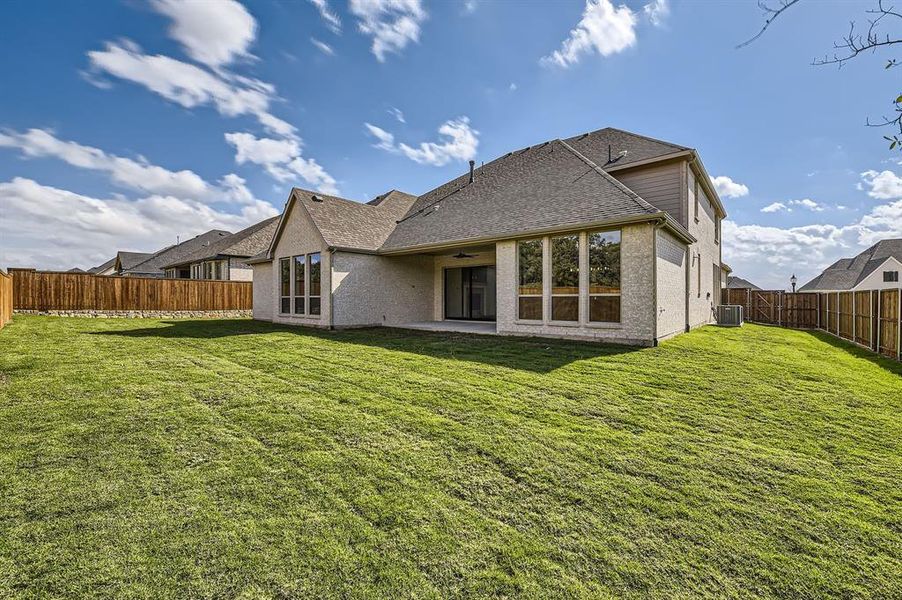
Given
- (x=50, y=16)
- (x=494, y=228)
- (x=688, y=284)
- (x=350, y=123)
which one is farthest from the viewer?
(x=350, y=123)

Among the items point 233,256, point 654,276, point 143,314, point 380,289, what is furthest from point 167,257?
point 654,276

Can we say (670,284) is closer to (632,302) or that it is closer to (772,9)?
(632,302)

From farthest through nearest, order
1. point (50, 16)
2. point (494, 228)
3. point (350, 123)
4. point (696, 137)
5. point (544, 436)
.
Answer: point (350, 123), point (696, 137), point (494, 228), point (50, 16), point (544, 436)

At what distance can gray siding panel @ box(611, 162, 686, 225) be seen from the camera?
12125mm

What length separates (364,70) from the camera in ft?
42.7

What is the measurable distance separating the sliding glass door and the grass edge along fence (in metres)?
11.1

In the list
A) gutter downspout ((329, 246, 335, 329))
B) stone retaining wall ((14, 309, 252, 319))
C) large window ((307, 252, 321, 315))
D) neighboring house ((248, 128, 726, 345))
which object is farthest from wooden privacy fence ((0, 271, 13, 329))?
gutter downspout ((329, 246, 335, 329))

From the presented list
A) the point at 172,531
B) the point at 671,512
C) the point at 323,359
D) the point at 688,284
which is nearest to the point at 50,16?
the point at 323,359

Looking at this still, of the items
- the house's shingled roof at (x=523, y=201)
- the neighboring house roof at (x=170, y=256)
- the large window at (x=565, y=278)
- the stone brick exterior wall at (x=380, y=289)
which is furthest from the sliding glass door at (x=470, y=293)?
the neighboring house roof at (x=170, y=256)

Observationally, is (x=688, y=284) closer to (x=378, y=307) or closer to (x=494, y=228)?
(x=494, y=228)

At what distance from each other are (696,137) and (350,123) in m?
13.2

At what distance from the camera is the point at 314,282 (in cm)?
1443

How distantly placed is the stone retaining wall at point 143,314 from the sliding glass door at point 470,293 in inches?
531

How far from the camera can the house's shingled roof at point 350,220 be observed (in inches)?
552
